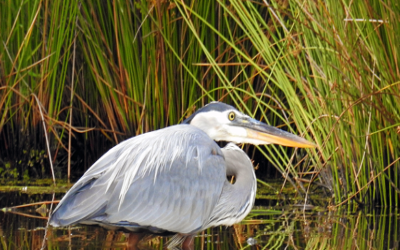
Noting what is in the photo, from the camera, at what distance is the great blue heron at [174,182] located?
11.5ft

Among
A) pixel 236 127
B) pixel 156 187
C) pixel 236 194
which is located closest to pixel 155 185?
pixel 156 187

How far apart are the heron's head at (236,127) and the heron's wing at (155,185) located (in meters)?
0.23

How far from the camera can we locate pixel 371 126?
4.30 m

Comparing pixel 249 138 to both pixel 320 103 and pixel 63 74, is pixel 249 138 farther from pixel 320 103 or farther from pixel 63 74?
pixel 63 74

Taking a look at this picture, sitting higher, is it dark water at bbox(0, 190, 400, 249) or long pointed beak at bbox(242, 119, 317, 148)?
long pointed beak at bbox(242, 119, 317, 148)

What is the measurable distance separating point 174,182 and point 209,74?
1664 mm

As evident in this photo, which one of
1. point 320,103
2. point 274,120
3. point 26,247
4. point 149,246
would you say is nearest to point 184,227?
point 149,246

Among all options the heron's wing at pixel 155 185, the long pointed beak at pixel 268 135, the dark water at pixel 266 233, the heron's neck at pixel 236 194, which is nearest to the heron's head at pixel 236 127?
the long pointed beak at pixel 268 135

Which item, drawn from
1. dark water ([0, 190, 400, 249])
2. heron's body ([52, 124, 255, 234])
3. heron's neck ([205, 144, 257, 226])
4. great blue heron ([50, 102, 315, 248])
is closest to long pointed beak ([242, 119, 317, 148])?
great blue heron ([50, 102, 315, 248])

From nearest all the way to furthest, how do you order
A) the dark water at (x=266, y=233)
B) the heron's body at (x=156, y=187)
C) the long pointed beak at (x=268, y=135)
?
the heron's body at (x=156, y=187) → the dark water at (x=266, y=233) → the long pointed beak at (x=268, y=135)

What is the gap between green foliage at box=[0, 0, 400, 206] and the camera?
4086 mm

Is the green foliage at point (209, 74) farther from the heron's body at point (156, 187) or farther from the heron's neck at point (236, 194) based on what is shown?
the heron's body at point (156, 187)

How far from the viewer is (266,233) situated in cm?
395

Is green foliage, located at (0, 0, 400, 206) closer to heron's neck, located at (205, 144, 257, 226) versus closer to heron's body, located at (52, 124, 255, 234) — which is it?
heron's neck, located at (205, 144, 257, 226)
